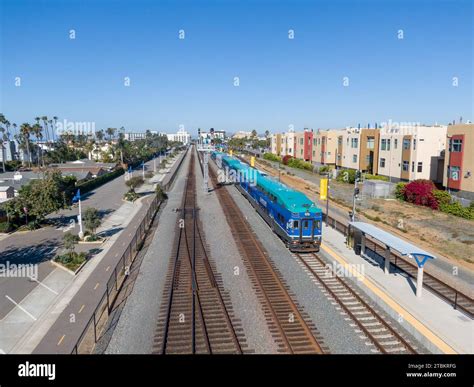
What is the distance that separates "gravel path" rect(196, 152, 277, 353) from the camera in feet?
43.5

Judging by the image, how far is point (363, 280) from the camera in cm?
1823

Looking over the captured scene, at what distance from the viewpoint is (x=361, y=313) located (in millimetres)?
15148

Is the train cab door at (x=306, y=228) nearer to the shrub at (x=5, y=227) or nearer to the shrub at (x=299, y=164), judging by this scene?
the shrub at (x=5, y=227)

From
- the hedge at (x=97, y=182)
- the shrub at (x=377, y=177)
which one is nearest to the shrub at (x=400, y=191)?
the shrub at (x=377, y=177)

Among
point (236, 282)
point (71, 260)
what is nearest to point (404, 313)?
point (236, 282)

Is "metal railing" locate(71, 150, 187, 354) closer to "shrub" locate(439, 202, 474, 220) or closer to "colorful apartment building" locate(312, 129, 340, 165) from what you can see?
"shrub" locate(439, 202, 474, 220)

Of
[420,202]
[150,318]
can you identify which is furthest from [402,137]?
[150,318]

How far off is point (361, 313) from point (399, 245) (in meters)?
4.01

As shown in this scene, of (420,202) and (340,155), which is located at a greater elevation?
(340,155)

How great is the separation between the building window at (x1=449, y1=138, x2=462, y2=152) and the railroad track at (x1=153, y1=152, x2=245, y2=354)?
31480mm

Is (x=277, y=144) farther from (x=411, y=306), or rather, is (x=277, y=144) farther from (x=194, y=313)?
(x=194, y=313)

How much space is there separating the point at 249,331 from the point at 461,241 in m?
20.7
